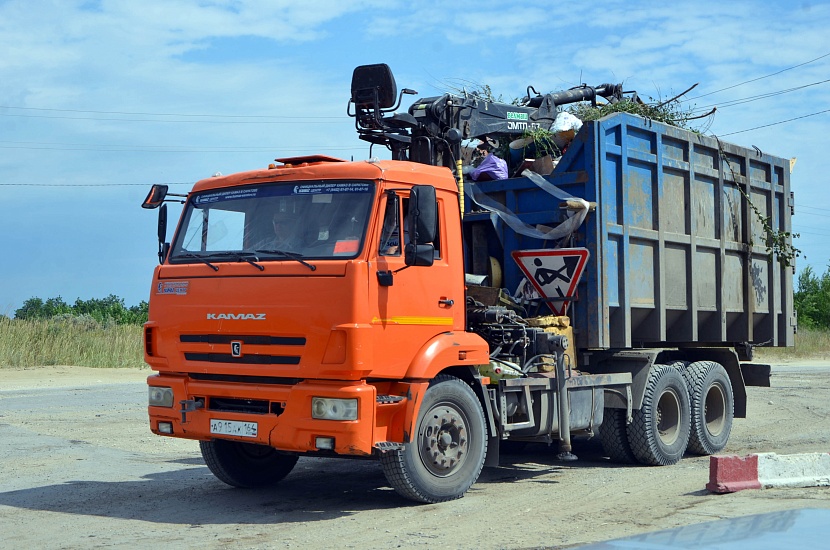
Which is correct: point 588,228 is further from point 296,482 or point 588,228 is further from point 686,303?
point 296,482

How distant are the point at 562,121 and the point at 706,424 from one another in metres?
4.09

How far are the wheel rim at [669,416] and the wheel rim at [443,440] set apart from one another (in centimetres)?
348

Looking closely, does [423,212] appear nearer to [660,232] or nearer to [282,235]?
[282,235]

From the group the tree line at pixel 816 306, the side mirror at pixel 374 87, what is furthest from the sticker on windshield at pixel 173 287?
the tree line at pixel 816 306

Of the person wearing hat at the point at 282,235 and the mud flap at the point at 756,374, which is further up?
the person wearing hat at the point at 282,235

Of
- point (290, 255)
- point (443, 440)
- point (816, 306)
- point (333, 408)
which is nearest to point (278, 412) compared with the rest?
point (333, 408)

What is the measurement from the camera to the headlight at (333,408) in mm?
7102

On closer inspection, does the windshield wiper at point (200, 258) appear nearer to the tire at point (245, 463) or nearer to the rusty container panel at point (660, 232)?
the tire at point (245, 463)

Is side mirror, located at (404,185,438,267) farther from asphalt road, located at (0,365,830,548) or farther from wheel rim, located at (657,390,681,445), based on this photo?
wheel rim, located at (657,390,681,445)

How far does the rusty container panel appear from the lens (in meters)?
9.62

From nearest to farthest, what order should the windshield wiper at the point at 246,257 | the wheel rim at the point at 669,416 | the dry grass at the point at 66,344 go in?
the windshield wiper at the point at 246,257 → the wheel rim at the point at 669,416 → the dry grass at the point at 66,344

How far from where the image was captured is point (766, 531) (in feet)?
19.8

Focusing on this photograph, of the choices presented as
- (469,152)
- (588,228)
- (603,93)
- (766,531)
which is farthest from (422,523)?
(603,93)

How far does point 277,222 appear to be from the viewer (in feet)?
25.8
